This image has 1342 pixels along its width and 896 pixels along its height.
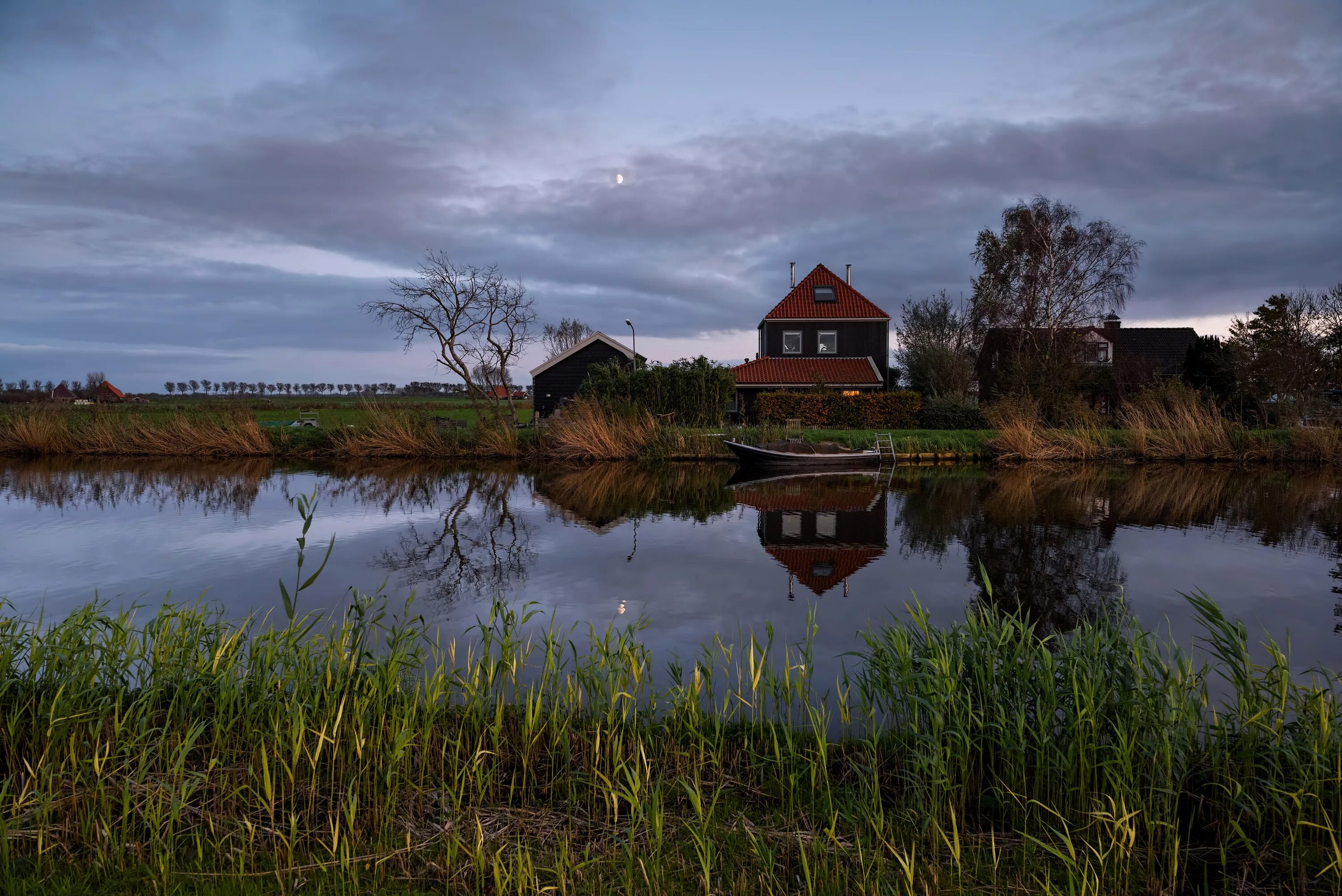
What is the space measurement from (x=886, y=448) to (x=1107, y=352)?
2924cm

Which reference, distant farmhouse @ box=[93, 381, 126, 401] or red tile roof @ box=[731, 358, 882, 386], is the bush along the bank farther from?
distant farmhouse @ box=[93, 381, 126, 401]

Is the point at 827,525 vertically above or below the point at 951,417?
below

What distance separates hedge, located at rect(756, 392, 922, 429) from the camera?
31.2 meters

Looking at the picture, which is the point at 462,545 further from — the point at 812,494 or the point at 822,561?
the point at 812,494

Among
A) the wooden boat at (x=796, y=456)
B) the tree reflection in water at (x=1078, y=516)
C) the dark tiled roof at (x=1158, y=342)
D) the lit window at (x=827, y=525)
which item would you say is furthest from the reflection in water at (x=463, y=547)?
the dark tiled roof at (x=1158, y=342)

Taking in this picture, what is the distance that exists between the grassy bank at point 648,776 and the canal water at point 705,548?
0.90 meters

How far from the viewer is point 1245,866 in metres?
3.08

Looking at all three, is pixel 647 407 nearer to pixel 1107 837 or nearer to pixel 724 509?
pixel 724 509

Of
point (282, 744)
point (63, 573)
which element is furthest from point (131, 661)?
point (63, 573)

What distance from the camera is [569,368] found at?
137 feet

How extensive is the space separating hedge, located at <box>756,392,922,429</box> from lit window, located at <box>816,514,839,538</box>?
16862mm

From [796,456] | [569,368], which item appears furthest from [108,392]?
[796,456]

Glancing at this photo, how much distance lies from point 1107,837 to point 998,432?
24386 millimetres

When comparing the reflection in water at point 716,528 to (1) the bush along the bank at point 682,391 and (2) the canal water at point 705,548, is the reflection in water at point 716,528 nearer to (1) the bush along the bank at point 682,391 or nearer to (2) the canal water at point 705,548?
(2) the canal water at point 705,548
